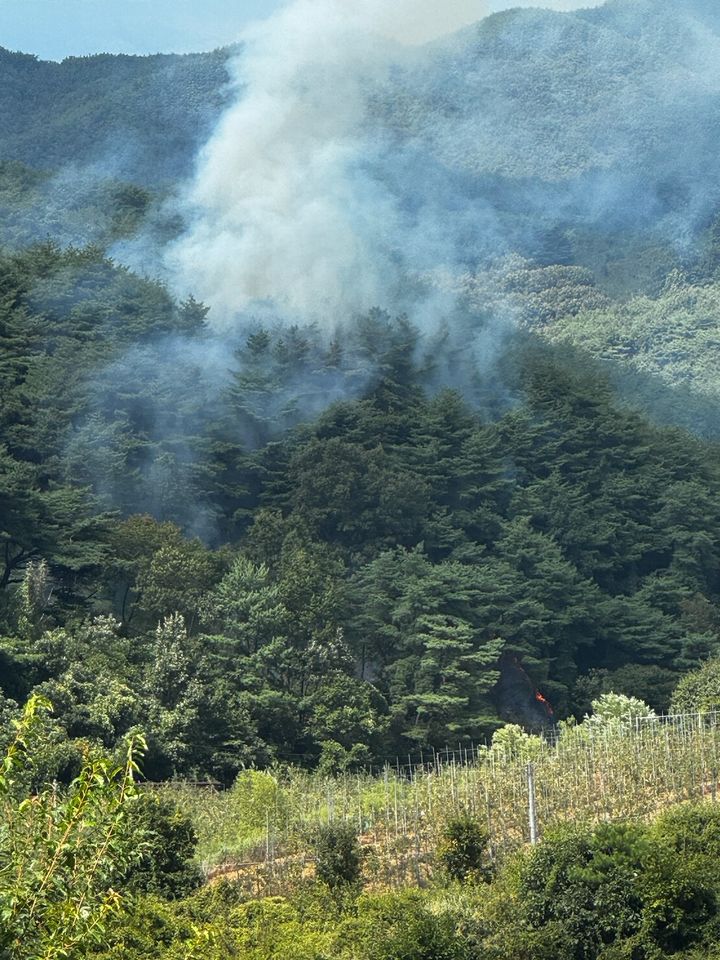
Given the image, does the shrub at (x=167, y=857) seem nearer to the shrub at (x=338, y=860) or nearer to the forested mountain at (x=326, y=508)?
the shrub at (x=338, y=860)

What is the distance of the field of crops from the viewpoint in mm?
18344

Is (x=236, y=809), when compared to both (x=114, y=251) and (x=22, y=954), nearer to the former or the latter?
(x=22, y=954)

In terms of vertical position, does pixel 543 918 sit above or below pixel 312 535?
below

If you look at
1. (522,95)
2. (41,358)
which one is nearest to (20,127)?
(522,95)

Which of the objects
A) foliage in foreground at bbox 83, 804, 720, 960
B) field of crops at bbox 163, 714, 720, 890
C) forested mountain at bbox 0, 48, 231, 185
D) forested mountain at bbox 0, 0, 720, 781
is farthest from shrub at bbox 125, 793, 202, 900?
forested mountain at bbox 0, 48, 231, 185

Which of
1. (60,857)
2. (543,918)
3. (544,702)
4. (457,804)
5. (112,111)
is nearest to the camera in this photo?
(60,857)

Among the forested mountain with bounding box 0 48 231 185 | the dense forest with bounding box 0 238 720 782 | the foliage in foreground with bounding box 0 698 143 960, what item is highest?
the forested mountain with bounding box 0 48 231 185

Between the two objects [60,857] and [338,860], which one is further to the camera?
[338,860]

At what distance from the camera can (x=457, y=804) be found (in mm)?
19125

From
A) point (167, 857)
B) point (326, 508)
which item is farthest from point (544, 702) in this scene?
point (167, 857)

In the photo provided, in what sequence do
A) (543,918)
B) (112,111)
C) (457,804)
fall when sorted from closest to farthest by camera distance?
1. (543,918)
2. (457,804)
3. (112,111)

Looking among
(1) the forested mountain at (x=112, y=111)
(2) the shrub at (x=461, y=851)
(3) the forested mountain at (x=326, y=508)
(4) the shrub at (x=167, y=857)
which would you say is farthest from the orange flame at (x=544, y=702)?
(1) the forested mountain at (x=112, y=111)

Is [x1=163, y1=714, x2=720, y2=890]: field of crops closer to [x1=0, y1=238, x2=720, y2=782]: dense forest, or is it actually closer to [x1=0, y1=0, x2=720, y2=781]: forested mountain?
[x1=0, y1=0, x2=720, y2=781]: forested mountain

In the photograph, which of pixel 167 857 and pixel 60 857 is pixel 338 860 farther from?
pixel 60 857
